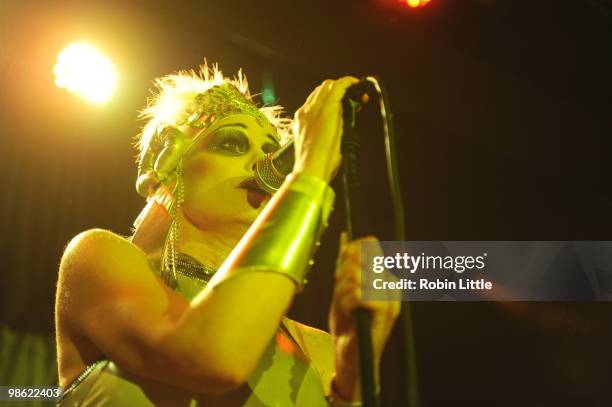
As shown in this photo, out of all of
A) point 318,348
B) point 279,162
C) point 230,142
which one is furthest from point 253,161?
point 318,348

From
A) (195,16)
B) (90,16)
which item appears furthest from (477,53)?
(90,16)

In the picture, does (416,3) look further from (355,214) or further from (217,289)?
(217,289)

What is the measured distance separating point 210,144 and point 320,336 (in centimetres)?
66

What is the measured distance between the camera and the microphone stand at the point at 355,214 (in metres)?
0.91

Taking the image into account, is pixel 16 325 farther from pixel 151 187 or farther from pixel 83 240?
pixel 83 240

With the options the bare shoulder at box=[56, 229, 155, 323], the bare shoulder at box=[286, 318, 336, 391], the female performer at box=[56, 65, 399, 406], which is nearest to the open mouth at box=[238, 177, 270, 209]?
the female performer at box=[56, 65, 399, 406]

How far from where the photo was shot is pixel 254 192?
1.61 meters

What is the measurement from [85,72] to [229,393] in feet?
7.02

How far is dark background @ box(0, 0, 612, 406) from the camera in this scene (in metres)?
2.86

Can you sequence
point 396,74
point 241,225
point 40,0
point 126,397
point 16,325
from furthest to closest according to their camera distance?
point 396,74
point 40,0
point 16,325
point 241,225
point 126,397

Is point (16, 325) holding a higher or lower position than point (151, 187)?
lower

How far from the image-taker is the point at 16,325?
256cm

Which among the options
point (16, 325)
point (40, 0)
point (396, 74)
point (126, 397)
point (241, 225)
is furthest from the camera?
point (396, 74)

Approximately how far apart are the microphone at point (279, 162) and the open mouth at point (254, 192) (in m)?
0.03
